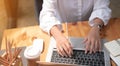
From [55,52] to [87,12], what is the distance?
52 centimetres

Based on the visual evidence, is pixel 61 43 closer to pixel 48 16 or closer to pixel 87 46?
pixel 87 46

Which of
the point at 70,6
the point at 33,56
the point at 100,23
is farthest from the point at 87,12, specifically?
the point at 33,56

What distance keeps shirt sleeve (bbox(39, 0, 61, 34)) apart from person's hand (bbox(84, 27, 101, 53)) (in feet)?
0.71

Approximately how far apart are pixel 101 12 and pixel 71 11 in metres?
0.25

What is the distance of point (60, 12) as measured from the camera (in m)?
1.50

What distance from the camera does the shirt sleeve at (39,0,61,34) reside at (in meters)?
1.26

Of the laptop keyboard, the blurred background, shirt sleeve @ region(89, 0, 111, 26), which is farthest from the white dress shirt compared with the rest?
the blurred background

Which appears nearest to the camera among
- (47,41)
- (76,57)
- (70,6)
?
(76,57)

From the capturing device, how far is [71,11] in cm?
151

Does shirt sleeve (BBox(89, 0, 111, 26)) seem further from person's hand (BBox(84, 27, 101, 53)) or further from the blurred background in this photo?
the blurred background

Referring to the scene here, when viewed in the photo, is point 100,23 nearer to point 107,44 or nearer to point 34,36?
point 107,44

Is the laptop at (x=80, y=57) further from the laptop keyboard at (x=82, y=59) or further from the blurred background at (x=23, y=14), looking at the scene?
the blurred background at (x=23, y=14)

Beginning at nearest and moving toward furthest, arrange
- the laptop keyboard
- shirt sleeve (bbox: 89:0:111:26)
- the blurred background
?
1. the laptop keyboard
2. shirt sleeve (bbox: 89:0:111:26)
3. the blurred background

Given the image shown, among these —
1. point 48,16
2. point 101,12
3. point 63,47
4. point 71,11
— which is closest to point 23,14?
point 71,11
